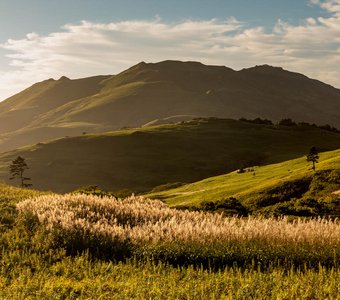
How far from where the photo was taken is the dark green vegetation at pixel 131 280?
9.95 m

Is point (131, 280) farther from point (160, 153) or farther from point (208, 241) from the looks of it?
point (160, 153)

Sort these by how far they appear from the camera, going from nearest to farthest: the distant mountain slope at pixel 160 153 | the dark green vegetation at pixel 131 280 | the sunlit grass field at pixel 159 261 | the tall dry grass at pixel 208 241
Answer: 1. the dark green vegetation at pixel 131 280
2. the sunlit grass field at pixel 159 261
3. the tall dry grass at pixel 208 241
4. the distant mountain slope at pixel 160 153

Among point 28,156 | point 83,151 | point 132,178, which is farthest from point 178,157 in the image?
point 28,156

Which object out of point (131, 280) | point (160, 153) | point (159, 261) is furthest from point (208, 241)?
point (160, 153)

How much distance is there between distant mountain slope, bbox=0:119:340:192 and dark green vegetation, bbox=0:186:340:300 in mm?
79579

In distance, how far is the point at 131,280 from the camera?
36.7ft

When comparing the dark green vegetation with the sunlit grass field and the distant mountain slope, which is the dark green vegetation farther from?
the distant mountain slope

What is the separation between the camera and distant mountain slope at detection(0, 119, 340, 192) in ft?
360

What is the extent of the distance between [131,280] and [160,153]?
12022 centimetres

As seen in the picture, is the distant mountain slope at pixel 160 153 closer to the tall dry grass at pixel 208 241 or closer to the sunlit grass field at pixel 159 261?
the tall dry grass at pixel 208 241

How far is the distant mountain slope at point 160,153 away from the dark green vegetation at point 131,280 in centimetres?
7958

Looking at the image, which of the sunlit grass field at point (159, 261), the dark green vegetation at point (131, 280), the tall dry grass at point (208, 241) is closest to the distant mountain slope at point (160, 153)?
the tall dry grass at point (208, 241)

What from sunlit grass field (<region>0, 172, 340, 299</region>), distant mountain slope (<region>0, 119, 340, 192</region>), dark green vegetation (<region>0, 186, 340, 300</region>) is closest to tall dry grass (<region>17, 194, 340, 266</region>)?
sunlit grass field (<region>0, 172, 340, 299</region>)

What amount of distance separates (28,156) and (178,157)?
50.9m
